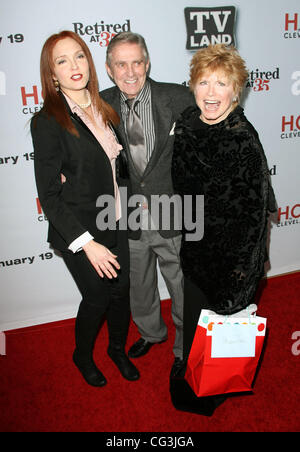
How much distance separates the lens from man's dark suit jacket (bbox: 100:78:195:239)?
1.96m

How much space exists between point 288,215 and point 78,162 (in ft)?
7.02

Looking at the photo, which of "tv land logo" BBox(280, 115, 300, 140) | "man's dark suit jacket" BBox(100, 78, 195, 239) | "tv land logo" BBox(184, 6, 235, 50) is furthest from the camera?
"tv land logo" BBox(280, 115, 300, 140)

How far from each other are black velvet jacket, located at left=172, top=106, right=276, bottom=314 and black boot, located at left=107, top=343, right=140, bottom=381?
836mm

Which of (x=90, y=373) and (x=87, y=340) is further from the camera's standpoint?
(x=90, y=373)

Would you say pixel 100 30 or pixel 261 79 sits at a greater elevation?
pixel 100 30

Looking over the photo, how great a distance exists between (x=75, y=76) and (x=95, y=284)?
1008 millimetres

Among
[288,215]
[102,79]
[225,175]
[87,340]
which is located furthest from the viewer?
[288,215]


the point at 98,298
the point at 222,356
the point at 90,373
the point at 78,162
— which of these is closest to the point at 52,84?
the point at 78,162

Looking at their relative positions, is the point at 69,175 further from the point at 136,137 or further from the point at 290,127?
A: the point at 290,127

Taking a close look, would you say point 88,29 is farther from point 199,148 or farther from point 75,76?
point 199,148

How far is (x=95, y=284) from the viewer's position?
199 cm

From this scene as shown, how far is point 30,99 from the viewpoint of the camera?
7.90 ft

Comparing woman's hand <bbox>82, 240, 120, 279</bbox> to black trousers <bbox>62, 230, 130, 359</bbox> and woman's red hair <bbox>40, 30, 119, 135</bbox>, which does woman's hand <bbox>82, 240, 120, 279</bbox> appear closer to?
black trousers <bbox>62, 230, 130, 359</bbox>

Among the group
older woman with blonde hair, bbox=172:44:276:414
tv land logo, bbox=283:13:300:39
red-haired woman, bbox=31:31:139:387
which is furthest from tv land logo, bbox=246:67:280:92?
red-haired woman, bbox=31:31:139:387
